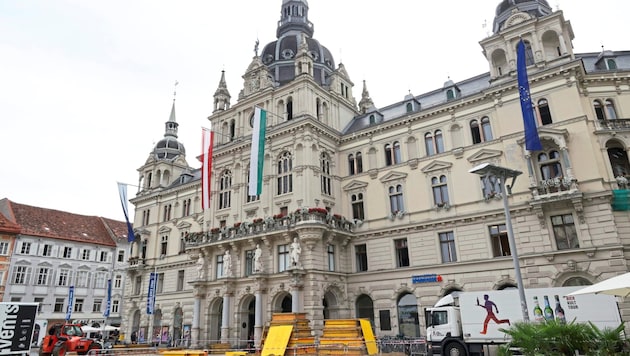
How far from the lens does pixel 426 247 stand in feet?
102

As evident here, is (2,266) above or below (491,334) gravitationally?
above

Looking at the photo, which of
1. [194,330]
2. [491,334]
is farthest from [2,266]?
[491,334]

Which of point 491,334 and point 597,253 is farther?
point 597,253

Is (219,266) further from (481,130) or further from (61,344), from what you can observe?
(481,130)

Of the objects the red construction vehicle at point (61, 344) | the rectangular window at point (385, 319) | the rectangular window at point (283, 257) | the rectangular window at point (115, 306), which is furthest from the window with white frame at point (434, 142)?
the rectangular window at point (115, 306)

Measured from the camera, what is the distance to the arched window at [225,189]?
40.4 metres

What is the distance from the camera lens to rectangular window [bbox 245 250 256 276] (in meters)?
35.2

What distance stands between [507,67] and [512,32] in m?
2.70

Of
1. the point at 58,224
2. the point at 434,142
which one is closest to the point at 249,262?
the point at 434,142

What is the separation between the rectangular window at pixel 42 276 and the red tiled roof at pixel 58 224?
14.5 ft

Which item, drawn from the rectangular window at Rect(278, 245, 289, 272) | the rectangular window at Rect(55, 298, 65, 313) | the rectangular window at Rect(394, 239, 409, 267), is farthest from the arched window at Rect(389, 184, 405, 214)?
the rectangular window at Rect(55, 298, 65, 313)

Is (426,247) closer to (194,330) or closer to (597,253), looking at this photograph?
(597,253)

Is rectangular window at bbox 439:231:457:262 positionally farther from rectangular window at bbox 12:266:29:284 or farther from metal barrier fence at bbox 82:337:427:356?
rectangular window at bbox 12:266:29:284

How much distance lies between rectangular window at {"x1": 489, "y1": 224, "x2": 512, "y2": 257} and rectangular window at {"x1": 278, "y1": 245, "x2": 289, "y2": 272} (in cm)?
1565
